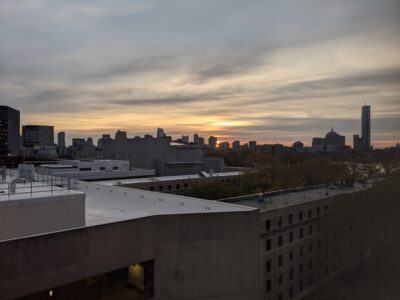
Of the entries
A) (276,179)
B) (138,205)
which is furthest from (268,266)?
(276,179)

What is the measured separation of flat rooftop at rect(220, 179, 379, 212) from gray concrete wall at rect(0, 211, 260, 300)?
457 cm

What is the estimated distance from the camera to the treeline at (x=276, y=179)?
1494 centimetres

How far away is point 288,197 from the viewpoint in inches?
480

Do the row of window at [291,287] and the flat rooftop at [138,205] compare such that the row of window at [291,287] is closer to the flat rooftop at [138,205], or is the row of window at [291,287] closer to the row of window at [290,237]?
the row of window at [290,237]

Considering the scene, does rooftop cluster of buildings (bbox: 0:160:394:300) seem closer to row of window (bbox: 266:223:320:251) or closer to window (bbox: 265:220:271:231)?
window (bbox: 265:220:271:231)

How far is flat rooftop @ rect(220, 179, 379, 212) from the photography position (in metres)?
10.8

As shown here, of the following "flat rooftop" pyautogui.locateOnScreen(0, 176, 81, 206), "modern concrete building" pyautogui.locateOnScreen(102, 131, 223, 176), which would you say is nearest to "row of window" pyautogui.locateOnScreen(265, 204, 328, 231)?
"flat rooftop" pyautogui.locateOnScreen(0, 176, 81, 206)

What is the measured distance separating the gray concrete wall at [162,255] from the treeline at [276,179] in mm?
8921

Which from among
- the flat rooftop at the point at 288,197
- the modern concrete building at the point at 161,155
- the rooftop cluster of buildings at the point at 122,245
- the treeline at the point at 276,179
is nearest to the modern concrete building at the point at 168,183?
the treeline at the point at 276,179

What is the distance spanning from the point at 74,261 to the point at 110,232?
0.58 m

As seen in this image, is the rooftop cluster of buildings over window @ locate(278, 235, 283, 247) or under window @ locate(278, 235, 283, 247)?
over

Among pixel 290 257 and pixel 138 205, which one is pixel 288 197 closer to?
pixel 290 257

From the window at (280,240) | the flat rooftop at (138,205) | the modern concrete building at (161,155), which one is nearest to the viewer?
the flat rooftop at (138,205)

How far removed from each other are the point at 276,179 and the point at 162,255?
1343cm
